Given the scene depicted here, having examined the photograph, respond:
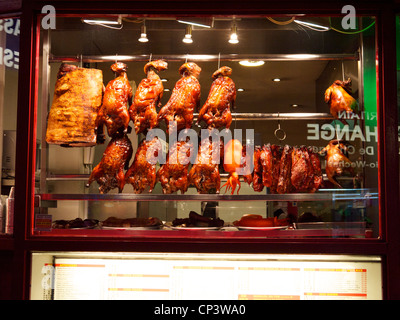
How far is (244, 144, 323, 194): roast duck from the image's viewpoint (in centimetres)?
320

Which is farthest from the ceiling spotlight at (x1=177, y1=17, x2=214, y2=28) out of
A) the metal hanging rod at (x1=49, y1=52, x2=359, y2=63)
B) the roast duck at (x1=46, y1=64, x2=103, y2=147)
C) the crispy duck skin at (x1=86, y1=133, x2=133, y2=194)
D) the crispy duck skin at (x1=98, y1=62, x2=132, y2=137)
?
the crispy duck skin at (x1=86, y1=133, x2=133, y2=194)

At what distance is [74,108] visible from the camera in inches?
123

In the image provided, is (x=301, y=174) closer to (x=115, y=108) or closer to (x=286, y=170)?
(x=286, y=170)

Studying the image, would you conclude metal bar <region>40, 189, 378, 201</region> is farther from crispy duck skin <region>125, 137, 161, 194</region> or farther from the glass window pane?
crispy duck skin <region>125, 137, 161, 194</region>

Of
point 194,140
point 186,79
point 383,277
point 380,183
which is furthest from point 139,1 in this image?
point 383,277

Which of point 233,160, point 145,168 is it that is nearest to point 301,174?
point 233,160

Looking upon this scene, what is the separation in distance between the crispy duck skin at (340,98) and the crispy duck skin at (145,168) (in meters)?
1.45

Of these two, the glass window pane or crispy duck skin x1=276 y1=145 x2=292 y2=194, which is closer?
the glass window pane

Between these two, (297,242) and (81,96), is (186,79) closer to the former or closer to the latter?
(81,96)

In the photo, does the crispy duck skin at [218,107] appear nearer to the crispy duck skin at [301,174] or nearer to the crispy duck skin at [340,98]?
the crispy duck skin at [301,174]

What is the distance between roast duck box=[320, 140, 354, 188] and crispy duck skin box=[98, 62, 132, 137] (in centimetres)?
164

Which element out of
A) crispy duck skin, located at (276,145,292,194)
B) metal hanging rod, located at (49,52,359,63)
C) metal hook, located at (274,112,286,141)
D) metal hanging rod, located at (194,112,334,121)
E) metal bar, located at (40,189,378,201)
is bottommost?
metal bar, located at (40,189,378,201)

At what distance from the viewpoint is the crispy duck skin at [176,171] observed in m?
3.06
